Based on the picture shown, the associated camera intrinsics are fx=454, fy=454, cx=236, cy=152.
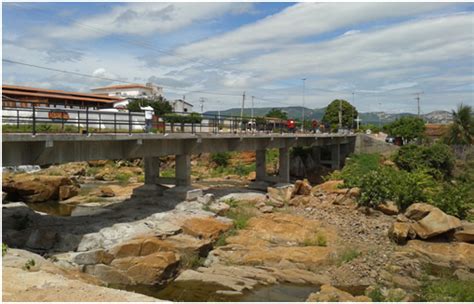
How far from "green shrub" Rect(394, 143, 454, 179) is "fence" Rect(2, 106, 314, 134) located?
1418cm

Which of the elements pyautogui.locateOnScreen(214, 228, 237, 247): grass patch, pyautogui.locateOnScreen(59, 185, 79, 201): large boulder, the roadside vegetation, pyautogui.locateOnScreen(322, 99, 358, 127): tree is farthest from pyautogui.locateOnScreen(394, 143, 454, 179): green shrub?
pyautogui.locateOnScreen(322, 99, 358, 127): tree

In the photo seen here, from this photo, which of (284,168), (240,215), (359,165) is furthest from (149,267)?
(359,165)

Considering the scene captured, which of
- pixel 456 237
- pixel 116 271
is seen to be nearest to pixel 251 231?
pixel 116 271

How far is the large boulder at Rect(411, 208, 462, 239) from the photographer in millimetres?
24003

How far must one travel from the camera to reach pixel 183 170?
29906 mm

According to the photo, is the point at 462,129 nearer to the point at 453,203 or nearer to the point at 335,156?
the point at 335,156

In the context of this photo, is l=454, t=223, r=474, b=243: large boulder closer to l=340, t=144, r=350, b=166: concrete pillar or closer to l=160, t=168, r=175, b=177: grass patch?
l=160, t=168, r=175, b=177: grass patch

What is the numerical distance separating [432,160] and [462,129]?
888cm

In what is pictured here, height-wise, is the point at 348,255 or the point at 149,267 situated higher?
the point at 149,267

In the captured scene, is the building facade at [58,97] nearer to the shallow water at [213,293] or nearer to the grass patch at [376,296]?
the shallow water at [213,293]

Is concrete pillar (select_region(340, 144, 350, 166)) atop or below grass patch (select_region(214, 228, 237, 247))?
atop

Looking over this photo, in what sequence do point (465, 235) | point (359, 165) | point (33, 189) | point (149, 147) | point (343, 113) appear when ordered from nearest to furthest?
point (465, 235)
point (149, 147)
point (33, 189)
point (359, 165)
point (343, 113)

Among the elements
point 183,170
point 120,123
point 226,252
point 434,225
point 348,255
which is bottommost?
point 348,255

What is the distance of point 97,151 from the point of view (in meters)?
22.6
